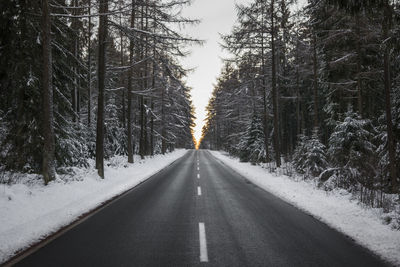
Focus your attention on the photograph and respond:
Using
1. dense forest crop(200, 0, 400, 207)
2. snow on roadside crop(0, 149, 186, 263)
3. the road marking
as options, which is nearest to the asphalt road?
the road marking

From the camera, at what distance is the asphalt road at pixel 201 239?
4.64 m

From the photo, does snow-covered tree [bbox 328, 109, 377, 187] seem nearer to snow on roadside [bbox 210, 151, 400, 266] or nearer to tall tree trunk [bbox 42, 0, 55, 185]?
snow on roadside [bbox 210, 151, 400, 266]

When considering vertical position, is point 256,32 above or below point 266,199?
above

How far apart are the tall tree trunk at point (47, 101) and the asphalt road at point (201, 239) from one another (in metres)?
3.12

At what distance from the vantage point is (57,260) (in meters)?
4.66

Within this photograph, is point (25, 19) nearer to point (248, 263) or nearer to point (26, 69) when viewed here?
point (26, 69)

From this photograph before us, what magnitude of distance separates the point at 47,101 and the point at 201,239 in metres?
8.03

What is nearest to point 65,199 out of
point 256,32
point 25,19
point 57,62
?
point 57,62

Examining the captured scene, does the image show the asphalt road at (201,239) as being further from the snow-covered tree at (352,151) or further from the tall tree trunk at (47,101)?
the snow-covered tree at (352,151)

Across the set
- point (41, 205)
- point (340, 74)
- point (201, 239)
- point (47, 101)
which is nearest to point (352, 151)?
point (201, 239)

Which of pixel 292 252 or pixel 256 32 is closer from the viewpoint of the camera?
pixel 292 252

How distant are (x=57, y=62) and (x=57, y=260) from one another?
32.1ft

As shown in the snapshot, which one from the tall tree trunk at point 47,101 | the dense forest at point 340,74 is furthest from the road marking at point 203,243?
the tall tree trunk at point 47,101

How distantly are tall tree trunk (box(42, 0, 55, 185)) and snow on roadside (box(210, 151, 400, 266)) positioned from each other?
874cm
